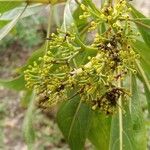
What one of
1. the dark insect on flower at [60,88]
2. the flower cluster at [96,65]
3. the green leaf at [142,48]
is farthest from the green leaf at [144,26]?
the dark insect on flower at [60,88]

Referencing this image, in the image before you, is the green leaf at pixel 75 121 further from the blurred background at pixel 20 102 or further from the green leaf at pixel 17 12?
the blurred background at pixel 20 102

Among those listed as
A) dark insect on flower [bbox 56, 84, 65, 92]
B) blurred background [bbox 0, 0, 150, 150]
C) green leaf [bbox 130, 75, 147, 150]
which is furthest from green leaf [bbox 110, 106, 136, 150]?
blurred background [bbox 0, 0, 150, 150]

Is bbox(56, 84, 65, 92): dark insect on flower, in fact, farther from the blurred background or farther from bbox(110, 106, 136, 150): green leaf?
the blurred background

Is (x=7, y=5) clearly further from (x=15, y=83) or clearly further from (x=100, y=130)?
(x=100, y=130)

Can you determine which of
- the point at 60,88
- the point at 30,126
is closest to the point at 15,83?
the point at 30,126

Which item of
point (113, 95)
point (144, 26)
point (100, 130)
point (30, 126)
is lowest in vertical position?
point (100, 130)

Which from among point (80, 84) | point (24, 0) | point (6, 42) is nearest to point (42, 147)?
point (6, 42)
